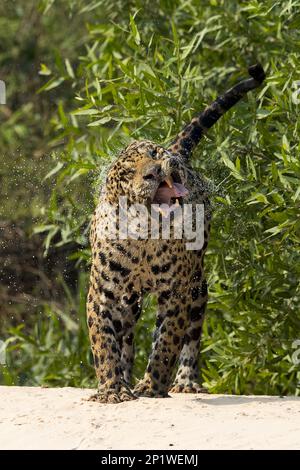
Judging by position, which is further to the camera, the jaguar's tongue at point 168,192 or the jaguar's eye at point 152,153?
the jaguar's eye at point 152,153

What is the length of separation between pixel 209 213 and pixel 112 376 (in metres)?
0.97

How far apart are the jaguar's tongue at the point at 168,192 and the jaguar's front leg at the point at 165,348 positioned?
458 millimetres

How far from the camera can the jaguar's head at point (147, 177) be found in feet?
18.9

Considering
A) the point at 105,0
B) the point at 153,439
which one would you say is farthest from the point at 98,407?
the point at 105,0

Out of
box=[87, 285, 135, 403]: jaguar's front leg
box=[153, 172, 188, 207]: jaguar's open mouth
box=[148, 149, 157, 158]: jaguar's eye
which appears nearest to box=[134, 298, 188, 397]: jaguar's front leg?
box=[87, 285, 135, 403]: jaguar's front leg

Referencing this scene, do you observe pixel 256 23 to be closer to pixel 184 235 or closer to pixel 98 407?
pixel 184 235

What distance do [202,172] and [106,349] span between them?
1695 mm

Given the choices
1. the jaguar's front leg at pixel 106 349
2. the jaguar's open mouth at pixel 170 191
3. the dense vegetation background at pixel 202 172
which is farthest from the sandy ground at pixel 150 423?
the dense vegetation background at pixel 202 172

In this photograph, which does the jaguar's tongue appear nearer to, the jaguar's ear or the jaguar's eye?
the jaguar's eye

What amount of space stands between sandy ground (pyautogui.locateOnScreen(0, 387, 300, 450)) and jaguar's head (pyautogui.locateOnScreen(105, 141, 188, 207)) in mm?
823

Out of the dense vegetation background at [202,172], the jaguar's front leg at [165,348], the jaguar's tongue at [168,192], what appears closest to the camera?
the jaguar's tongue at [168,192]

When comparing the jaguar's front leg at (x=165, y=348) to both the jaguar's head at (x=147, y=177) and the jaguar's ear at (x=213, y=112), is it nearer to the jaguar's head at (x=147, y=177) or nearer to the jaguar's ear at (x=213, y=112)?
the jaguar's head at (x=147, y=177)

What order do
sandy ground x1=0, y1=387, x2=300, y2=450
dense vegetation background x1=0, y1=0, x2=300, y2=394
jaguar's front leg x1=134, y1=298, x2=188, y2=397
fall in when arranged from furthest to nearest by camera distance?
dense vegetation background x1=0, y1=0, x2=300, y2=394 → jaguar's front leg x1=134, y1=298, x2=188, y2=397 → sandy ground x1=0, y1=387, x2=300, y2=450

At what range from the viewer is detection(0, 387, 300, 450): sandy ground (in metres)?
5.11
